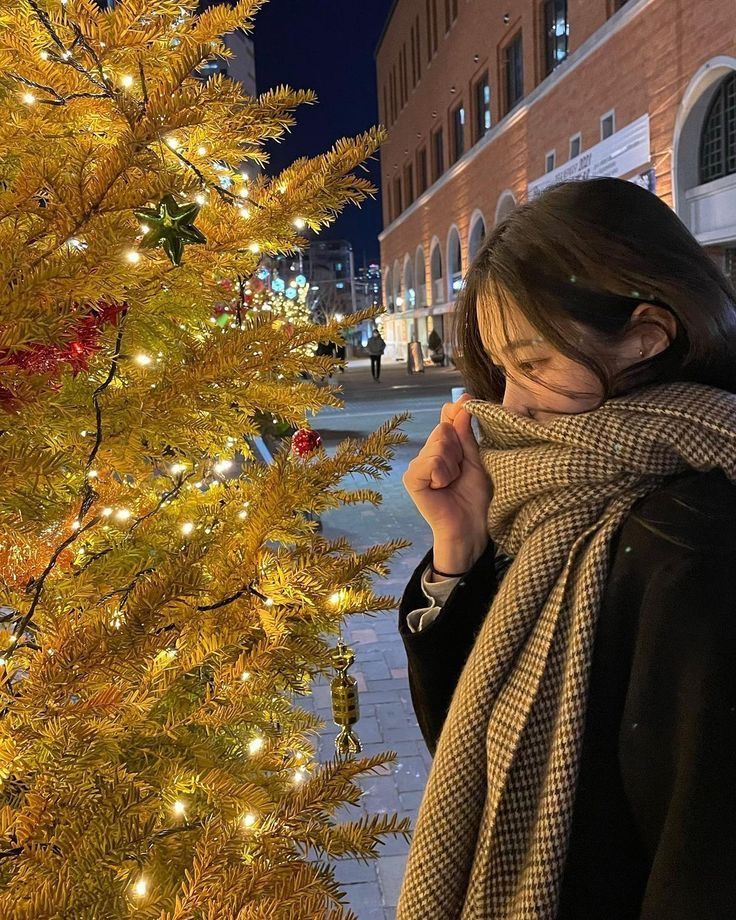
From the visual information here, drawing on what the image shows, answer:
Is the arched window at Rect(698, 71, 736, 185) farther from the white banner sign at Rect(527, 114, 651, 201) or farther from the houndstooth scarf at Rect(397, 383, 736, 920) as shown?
the houndstooth scarf at Rect(397, 383, 736, 920)

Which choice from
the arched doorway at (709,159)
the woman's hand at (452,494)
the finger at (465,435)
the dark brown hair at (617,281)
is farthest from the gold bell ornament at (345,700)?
the arched doorway at (709,159)

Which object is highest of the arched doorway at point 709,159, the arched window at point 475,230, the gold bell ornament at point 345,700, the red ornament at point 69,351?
the arched window at point 475,230

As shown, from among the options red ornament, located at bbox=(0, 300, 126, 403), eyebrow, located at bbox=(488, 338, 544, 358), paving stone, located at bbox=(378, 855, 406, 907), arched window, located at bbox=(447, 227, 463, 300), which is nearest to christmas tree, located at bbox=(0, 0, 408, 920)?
red ornament, located at bbox=(0, 300, 126, 403)

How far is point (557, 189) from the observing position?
1.11 m

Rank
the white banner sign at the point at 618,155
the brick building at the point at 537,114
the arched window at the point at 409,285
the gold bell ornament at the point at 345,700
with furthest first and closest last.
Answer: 1. the arched window at the point at 409,285
2. the white banner sign at the point at 618,155
3. the brick building at the point at 537,114
4. the gold bell ornament at the point at 345,700

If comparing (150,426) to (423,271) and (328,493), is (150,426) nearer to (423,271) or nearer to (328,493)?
(328,493)

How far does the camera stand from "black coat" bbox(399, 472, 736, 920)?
0.80 meters

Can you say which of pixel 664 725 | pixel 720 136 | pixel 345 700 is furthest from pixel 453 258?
pixel 664 725

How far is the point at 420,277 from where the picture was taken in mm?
41219

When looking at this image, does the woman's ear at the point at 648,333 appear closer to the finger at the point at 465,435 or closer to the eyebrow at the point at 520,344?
the eyebrow at the point at 520,344

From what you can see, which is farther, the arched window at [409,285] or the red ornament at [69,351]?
the arched window at [409,285]

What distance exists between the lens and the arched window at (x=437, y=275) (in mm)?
36250

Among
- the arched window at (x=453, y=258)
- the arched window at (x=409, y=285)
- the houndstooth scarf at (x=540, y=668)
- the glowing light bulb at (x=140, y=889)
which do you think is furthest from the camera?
the arched window at (x=409, y=285)

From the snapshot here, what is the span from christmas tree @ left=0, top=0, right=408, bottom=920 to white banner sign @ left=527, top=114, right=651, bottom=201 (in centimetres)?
1305
